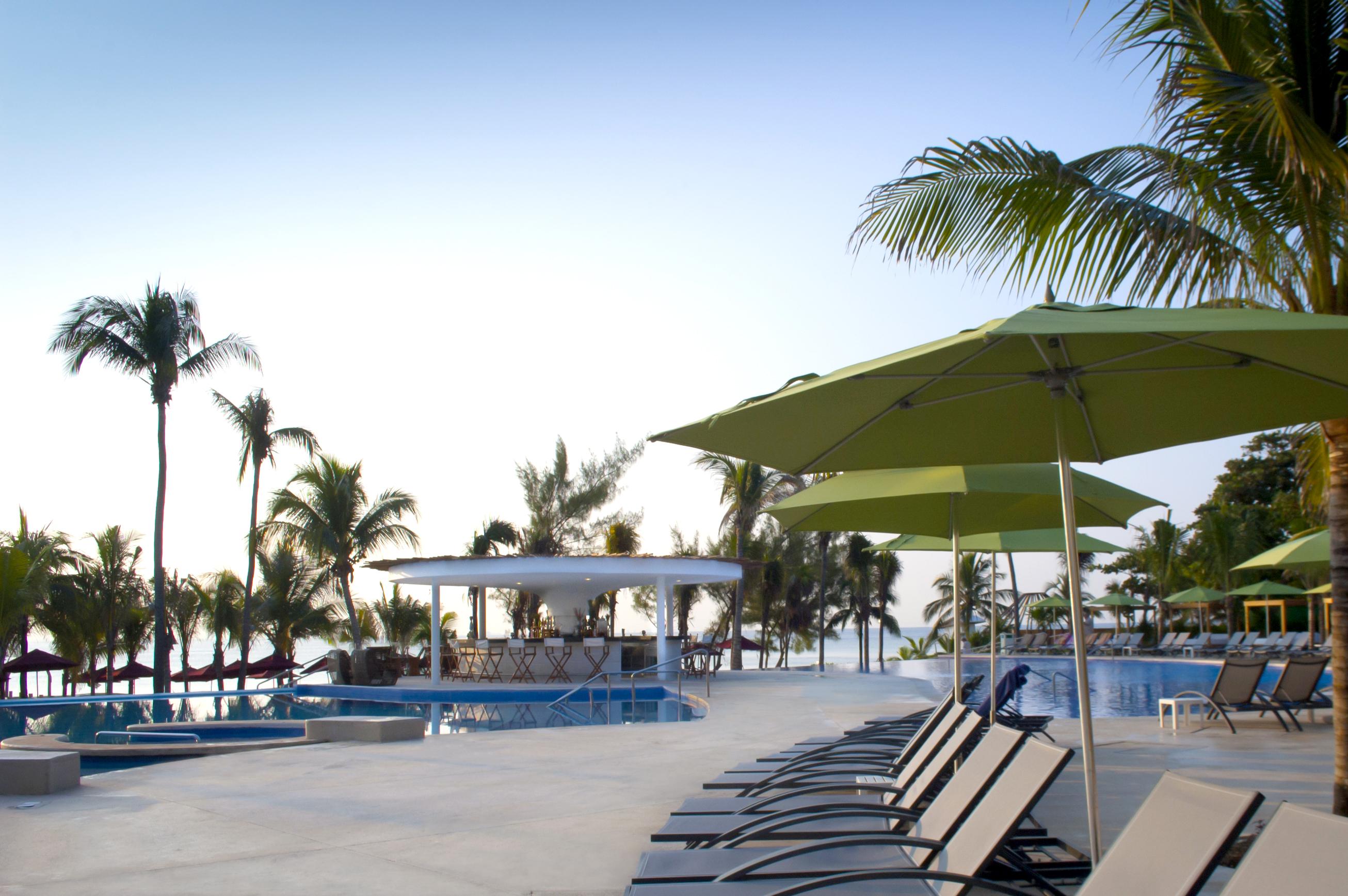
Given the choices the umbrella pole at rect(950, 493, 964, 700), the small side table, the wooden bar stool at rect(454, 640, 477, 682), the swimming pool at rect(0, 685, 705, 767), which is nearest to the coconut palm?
the swimming pool at rect(0, 685, 705, 767)

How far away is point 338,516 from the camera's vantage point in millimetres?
22547

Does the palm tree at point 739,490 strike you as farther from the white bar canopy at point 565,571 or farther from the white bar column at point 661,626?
the white bar column at point 661,626

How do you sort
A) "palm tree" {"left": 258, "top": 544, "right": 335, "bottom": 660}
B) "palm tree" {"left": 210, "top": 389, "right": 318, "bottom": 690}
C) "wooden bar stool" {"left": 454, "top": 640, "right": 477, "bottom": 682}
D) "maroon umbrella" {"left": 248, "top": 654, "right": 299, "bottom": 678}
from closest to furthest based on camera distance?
"wooden bar stool" {"left": 454, "top": 640, "right": 477, "bottom": 682} → "palm tree" {"left": 210, "top": 389, "right": 318, "bottom": 690} → "maroon umbrella" {"left": 248, "top": 654, "right": 299, "bottom": 678} → "palm tree" {"left": 258, "top": 544, "right": 335, "bottom": 660}

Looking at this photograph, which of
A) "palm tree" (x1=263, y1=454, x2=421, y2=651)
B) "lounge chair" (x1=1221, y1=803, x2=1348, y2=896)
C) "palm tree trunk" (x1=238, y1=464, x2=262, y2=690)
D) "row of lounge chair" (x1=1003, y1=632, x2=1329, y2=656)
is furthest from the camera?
"row of lounge chair" (x1=1003, y1=632, x2=1329, y2=656)

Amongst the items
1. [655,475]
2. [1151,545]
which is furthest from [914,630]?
[655,475]

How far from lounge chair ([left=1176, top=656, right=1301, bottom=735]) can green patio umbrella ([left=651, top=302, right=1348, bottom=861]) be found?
6.76 meters

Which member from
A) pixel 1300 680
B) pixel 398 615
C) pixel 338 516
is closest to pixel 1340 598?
pixel 1300 680

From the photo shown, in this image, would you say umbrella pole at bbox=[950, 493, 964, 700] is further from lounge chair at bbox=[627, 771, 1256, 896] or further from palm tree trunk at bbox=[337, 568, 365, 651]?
palm tree trunk at bbox=[337, 568, 365, 651]

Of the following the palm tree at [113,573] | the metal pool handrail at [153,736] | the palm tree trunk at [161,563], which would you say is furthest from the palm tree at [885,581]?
the palm tree at [113,573]

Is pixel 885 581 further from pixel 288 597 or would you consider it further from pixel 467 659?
pixel 288 597

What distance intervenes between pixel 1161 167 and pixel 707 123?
794 centimetres

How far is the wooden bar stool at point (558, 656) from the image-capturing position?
1958 cm

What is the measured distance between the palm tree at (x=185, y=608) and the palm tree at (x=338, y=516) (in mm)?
6122

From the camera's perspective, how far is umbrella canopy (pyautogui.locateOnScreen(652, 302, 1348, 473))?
2.70 metres
